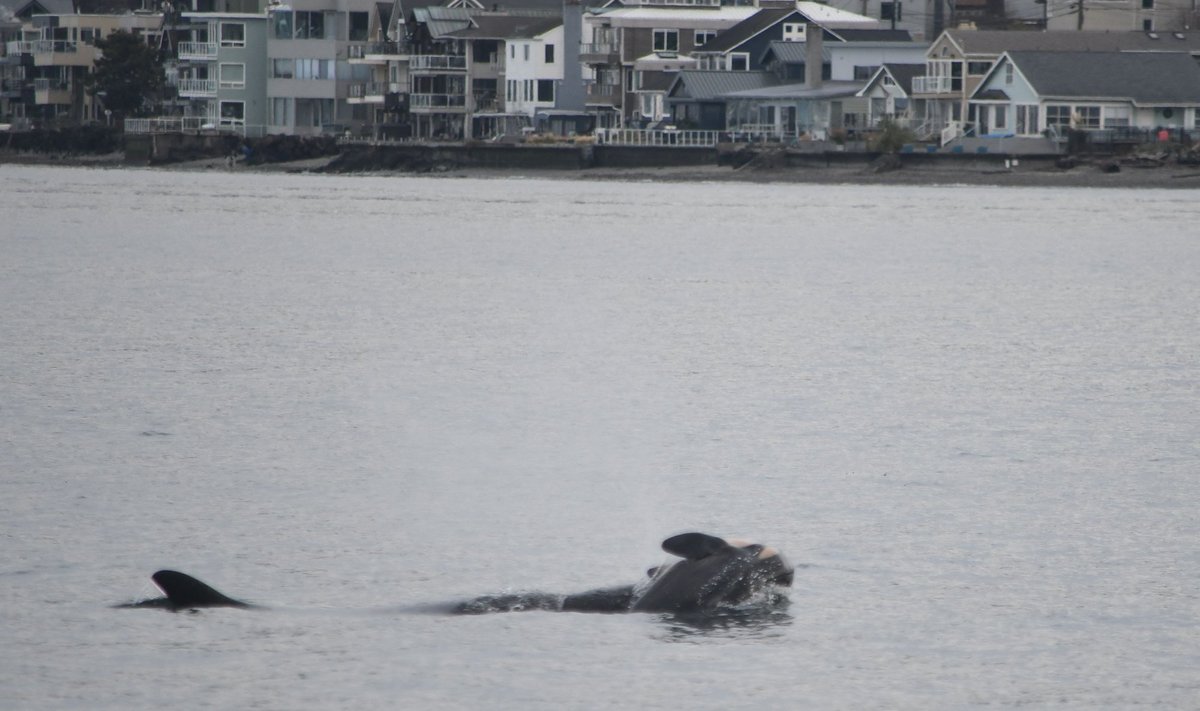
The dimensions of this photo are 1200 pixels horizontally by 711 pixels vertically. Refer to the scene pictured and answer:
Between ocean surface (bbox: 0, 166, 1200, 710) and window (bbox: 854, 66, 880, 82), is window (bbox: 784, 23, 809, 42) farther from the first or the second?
ocean surface (bbox: 0, 166, 1200, 710)

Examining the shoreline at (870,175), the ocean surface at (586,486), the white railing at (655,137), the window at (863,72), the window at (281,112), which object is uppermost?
the window at (863,72)

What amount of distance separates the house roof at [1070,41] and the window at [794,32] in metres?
12.9

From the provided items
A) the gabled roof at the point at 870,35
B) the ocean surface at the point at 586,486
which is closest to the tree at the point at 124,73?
the gabled roof at the point at 870,35

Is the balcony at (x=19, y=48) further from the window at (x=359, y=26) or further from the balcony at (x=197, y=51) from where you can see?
the window at (x=359, y=26)

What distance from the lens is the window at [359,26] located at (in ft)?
453

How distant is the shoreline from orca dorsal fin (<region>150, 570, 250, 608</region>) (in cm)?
7951

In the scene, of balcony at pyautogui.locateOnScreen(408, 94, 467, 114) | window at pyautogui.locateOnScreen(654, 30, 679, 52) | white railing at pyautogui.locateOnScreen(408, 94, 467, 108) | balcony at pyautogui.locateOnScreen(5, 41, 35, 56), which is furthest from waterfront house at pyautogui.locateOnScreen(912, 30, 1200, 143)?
balcony at pyautogui.locateOnScreen(5, 41, 35, 56)

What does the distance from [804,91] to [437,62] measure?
1131 inches

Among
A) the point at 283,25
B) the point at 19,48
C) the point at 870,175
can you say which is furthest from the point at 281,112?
the point at 870,175

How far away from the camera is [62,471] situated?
56.9 feet

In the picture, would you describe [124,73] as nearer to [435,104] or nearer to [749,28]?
[435,104]

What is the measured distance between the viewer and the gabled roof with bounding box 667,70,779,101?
112 metres

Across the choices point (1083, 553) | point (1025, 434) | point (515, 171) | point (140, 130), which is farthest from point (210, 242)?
point (140, 130)

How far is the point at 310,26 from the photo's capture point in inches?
5271
